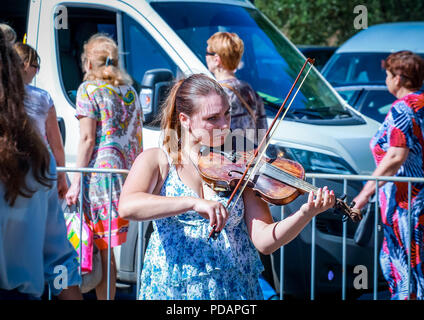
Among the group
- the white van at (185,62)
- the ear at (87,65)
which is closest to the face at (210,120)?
the ear at (87,65)

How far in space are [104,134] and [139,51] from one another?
113cm

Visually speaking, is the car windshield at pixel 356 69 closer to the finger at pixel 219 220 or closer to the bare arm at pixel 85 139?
the bare arm at pixel 85 139

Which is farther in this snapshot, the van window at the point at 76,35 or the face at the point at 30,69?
the van window at the point at 76,35

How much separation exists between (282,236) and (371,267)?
6.92 feet

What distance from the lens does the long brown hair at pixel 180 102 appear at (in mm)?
2691

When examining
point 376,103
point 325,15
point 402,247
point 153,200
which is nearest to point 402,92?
point 402,247

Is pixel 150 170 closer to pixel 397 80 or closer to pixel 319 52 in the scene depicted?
pixel 397 80

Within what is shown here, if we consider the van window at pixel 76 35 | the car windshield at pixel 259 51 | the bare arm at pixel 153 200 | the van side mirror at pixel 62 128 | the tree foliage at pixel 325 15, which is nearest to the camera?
the bare arm at pixel 153 200

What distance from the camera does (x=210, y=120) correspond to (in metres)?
2.67

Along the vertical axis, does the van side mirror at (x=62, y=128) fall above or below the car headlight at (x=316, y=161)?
above

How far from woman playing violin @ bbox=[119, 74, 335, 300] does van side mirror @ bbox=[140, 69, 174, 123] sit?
2.13 meters

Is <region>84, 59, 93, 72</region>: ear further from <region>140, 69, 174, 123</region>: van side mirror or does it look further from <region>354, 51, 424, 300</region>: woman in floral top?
<region>354, 51, 424, 300</region>: woman in floral top

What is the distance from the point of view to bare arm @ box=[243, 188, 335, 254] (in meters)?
2.43

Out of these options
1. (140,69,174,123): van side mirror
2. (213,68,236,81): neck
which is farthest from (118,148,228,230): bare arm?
(140,69,174,123): van side mirror
